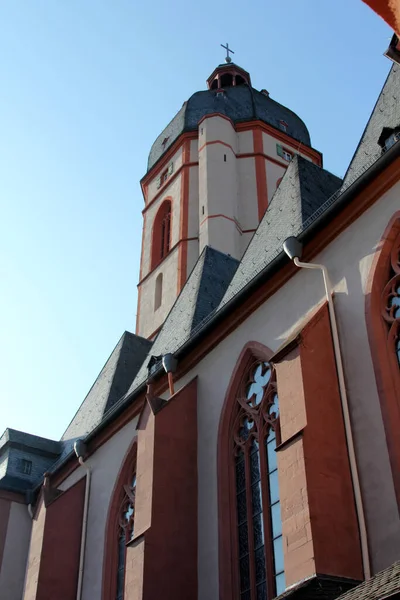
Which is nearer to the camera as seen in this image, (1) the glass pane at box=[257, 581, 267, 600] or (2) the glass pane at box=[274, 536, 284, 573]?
(2) the glass pane at box=[274, 536, 284, 573]

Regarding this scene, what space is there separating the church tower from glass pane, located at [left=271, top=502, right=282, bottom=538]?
13.2 metres

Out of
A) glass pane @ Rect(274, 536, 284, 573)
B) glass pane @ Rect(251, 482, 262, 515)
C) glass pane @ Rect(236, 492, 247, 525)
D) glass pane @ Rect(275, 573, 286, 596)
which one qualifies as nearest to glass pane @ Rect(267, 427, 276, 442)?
glass pane @ Rect(251, 482, 262, 515)

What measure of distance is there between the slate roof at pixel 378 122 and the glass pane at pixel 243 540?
5690 millimetres

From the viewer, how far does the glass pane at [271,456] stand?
38.3 feet

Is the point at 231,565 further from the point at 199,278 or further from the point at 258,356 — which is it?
the point at 199,278

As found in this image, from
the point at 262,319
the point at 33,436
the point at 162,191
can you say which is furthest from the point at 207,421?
the point at 162,191

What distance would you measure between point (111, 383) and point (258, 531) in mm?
9282

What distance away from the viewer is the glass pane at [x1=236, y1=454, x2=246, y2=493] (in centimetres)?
1221

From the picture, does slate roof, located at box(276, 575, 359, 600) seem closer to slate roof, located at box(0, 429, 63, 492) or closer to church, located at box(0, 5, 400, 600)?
church, located at box(0, 5, 400, 600)

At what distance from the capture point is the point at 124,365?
2094 cm

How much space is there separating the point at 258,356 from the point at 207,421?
1.44 metres

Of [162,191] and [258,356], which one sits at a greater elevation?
[162,191]

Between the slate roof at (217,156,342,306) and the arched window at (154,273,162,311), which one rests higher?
the arched window at (154,273,162,311)

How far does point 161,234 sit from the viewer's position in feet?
93.5
